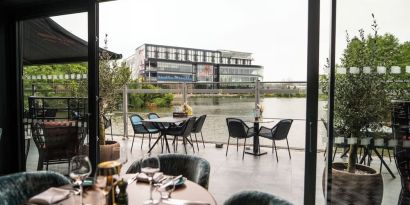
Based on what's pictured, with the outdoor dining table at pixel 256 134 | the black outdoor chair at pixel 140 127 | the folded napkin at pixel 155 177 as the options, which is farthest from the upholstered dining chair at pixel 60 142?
the outdoor dining table at pixel 256 134

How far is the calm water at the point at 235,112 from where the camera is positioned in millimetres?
6027

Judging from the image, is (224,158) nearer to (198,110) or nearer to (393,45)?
(198,110)

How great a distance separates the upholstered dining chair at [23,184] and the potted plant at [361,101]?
2335 millimetres

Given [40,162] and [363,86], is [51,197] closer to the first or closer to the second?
[363,86]

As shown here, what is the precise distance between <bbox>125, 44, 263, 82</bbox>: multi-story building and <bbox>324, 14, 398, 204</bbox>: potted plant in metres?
6.29

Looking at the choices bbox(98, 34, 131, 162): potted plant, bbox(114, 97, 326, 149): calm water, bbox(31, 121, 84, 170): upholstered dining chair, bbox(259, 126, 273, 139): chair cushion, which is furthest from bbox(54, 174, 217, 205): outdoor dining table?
bbox(114, 97, 326, 149): calm water

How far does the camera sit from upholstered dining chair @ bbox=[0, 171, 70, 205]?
1.65 metres

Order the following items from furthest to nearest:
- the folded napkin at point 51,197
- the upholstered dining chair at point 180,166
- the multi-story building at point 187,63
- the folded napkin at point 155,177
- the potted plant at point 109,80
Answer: the multi-story building at point 187,63 < the potted plant at point 109,80 < the upholstered dining chair at point 180,166 < the folded napkin at point 155,177 < the folded napkin at point 51,197

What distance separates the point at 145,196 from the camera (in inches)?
57.7

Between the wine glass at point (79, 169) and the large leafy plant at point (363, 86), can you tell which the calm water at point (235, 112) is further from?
the wine glass at point (79, 169)

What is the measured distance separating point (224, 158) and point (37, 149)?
3097 millimetres

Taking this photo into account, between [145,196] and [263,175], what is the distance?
314 cm

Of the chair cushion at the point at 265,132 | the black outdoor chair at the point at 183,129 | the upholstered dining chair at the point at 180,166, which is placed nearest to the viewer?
the upholstered dining chair at the point at 180,166

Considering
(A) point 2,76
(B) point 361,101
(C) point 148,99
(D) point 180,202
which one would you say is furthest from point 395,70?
(C) point 148,99
